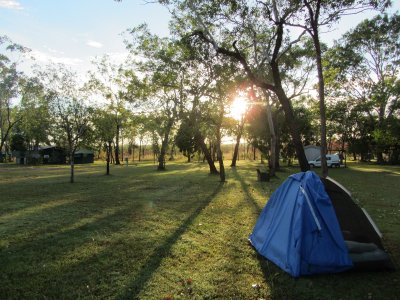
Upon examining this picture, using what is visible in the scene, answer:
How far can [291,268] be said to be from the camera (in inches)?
216

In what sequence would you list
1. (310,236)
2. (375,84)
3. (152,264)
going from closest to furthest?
(310,236)
(152,264)
(375,84)

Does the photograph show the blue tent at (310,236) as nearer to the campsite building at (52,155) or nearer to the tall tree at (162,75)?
the tall tree at (162,75)

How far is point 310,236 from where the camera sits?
5.50 m

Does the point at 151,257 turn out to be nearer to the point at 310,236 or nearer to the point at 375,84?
the point at 310,236

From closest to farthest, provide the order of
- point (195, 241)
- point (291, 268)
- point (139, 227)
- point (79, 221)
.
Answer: point (291, 268), point (195, 241), point (139, 227), point (79, 221)

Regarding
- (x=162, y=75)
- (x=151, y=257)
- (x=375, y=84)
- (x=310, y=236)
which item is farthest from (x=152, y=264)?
(x=375, y=84)

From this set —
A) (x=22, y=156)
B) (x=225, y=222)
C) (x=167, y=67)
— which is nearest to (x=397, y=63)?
(x=167, y=67)

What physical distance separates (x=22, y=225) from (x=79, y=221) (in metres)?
1.41

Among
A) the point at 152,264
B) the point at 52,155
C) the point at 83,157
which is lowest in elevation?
the point at 152,264

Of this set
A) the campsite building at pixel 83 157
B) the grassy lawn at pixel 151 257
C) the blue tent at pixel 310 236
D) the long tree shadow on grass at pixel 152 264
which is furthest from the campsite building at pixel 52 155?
the blue tent at pixel 310 236

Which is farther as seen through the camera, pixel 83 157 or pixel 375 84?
pixel 83 157

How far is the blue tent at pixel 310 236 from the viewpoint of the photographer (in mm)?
5461

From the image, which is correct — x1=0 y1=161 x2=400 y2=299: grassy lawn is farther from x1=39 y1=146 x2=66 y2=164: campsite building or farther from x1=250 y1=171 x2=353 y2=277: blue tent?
x1=39 y1=146 x2=66 y2=164: campsite building

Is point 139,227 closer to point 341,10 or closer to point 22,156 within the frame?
point 341,10
